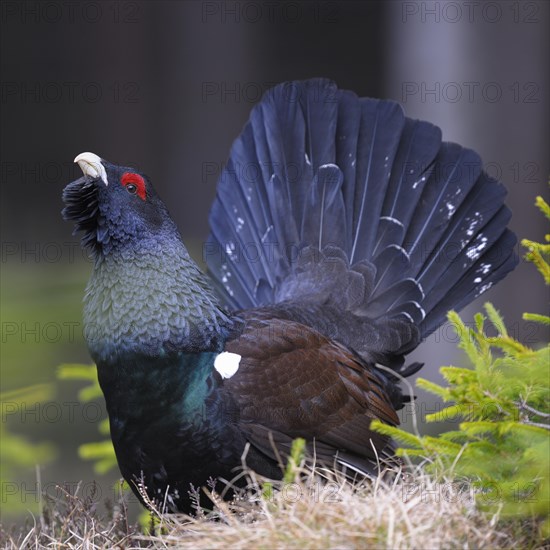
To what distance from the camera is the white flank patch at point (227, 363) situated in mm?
3656

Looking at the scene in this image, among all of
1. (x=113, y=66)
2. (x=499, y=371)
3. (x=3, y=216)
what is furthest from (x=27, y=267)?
(x=499, y=371)

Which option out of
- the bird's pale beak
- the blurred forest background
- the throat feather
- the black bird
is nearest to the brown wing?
the black bird

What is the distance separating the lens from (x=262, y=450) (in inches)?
143

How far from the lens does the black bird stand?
3578 mm

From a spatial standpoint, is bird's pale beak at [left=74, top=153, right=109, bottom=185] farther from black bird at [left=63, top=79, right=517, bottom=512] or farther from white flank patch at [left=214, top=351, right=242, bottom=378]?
white flank patch at [left=214, top=351, right=242, bottom=378]

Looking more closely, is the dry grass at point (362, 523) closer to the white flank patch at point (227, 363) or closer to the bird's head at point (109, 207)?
the white flank patch at point (227, 363)

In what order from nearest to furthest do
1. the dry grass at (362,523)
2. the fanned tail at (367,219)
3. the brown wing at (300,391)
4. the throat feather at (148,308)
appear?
the dry grass at (362,523), the throat feather at (148,308), the brown wing at (300,391), the fanned tail at (367,219)

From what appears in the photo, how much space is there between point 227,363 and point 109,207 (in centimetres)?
73

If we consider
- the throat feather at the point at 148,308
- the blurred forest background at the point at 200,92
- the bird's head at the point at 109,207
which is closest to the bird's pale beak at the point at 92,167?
the bird's head at the point at 109,207

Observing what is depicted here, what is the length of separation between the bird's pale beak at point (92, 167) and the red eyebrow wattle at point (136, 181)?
80mm

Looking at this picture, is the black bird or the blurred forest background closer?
the black bird

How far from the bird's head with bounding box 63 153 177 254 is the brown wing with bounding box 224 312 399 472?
56 centimetres

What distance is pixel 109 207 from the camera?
12.0 feet

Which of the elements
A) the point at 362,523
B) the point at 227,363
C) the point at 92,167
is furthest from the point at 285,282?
the point at 362,523
